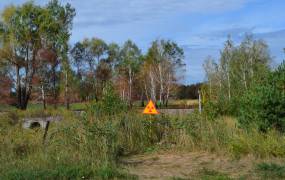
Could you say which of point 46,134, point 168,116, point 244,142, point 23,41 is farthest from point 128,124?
point 23,41

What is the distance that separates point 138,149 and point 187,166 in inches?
122

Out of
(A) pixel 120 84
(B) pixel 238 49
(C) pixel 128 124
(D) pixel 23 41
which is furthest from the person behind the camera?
(A) pixel 120 84

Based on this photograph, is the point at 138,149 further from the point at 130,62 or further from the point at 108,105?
the point at 130,62

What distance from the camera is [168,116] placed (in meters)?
15.3

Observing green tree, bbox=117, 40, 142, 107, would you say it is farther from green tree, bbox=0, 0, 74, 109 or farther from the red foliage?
the red foliage

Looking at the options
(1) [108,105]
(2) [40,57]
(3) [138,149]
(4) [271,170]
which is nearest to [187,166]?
(4) [271,170]

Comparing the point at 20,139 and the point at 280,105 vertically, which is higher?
the point at 280,105

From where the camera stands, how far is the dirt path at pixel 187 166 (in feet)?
32.0

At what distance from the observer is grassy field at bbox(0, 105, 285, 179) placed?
985 cm

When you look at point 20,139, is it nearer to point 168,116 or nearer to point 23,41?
point 168,116

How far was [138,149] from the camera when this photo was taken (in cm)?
1387

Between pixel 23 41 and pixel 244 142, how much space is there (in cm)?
4560

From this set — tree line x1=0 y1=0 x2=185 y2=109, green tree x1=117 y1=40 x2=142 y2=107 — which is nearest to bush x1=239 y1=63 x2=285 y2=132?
tree line x1=0 y1=0 x2=185 y2=109

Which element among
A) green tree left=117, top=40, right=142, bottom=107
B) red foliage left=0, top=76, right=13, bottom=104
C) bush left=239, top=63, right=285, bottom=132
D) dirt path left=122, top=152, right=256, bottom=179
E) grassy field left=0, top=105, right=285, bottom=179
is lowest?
dirt path left=122, top=152, right=256, bottom=179
